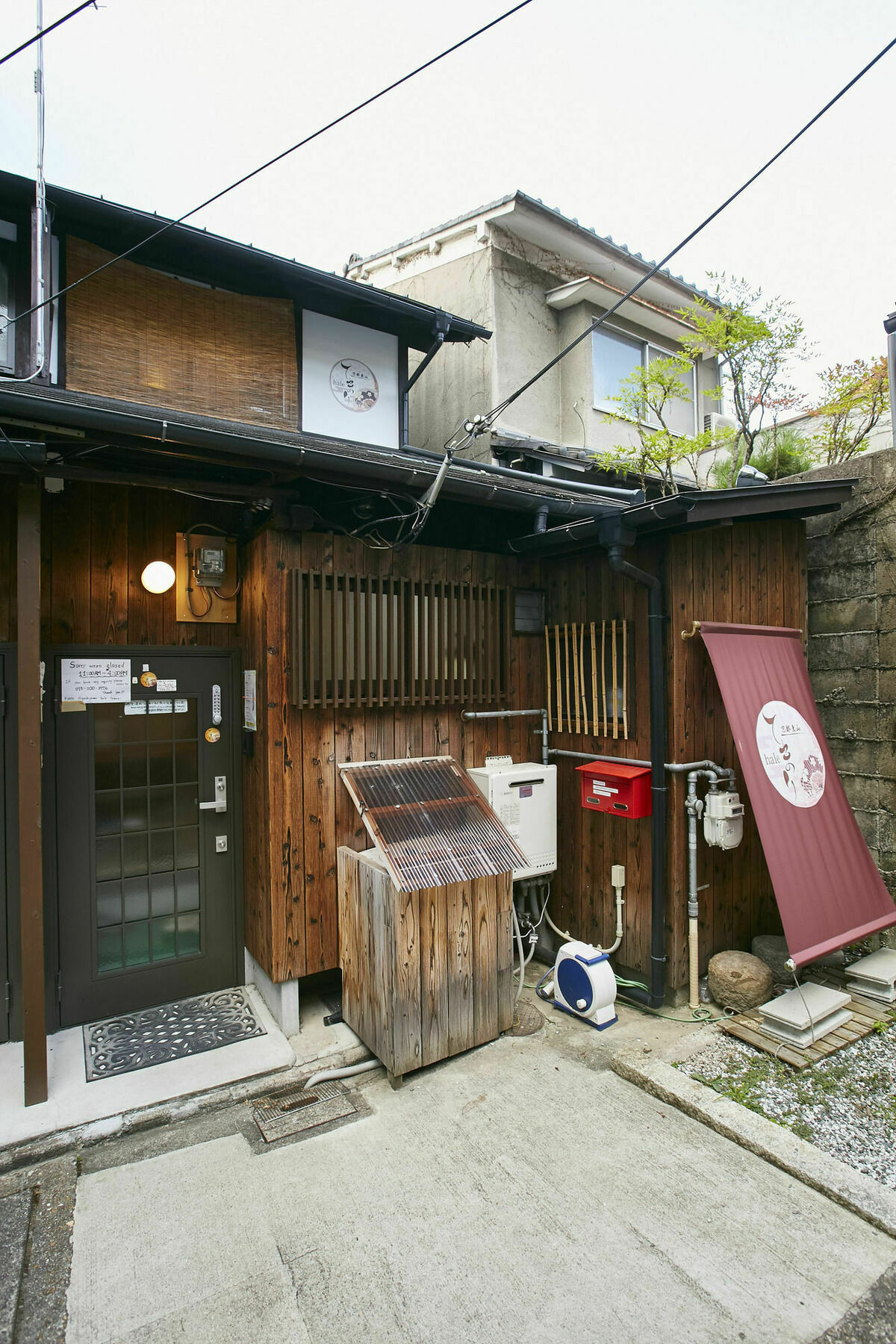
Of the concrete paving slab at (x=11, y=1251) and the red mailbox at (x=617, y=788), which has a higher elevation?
the red mailbox at (x=617, y=788)

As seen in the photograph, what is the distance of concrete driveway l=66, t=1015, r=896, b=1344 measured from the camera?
197cm

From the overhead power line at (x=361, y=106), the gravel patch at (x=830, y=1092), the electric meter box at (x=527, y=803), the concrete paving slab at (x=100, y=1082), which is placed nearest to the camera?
the overhead power line at (x=361, y=106)

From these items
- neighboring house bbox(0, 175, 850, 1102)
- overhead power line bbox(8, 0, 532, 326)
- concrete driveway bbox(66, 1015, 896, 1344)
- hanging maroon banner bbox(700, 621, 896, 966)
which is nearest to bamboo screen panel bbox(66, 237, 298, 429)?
neighboring house bbox(0, 175, 850, 1102)

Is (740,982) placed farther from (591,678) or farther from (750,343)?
(750,343)

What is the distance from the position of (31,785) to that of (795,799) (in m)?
3.99

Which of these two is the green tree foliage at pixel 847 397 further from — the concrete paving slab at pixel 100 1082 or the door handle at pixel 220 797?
the concrete paving slab at pixel 100 1082

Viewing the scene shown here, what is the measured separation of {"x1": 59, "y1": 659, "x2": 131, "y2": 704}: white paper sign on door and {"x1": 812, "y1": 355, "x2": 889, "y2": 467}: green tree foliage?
5740 mm

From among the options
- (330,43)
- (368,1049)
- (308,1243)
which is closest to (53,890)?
(368,1049)

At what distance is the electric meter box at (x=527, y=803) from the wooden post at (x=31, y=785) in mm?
2399

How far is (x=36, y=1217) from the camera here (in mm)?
2383

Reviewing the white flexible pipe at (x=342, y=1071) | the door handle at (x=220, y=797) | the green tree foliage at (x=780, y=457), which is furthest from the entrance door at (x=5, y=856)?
the green tree foliage at (x=780, y=457)

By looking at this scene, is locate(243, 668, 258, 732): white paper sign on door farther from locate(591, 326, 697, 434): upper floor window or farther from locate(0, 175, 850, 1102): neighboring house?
locate(591, 326, 697, 434): upper floor window

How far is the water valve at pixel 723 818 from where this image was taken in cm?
369

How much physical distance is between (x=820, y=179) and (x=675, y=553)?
2359 millimetres
